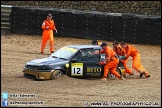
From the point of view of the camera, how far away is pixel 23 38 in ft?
84.2

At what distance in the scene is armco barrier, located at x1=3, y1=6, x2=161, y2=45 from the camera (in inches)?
968

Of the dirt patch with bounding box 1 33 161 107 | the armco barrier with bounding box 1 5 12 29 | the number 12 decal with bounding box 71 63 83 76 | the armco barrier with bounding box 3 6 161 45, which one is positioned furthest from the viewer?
the armco barrier with bounding box 1 5 12 29

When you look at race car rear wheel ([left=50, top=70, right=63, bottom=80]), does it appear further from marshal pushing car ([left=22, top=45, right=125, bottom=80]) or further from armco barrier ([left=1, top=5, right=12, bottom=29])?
armco barrier ([left=1, top=5, right=12, bottom=29])

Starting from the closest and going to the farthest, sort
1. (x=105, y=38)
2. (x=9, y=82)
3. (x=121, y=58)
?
1. (x=9, y=82)
2. (x=121, y=58)
3. (x=105, y=38)

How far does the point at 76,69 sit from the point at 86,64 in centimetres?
42

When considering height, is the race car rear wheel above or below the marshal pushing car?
below

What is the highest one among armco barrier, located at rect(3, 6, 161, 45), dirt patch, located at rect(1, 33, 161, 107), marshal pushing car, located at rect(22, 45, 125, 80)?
armco barrier, located at rect(3, 6, 161, 45)

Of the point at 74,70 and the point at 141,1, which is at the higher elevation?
the point at 141,1

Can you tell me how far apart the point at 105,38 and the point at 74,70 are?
32.2 feet

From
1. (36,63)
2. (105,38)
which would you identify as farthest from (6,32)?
(36,63)

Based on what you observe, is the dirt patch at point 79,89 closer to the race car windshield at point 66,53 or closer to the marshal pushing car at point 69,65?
the marshal pushing car at point 69,65

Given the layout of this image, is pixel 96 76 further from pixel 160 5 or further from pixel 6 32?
pixel 160 5

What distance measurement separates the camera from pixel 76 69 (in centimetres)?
1585

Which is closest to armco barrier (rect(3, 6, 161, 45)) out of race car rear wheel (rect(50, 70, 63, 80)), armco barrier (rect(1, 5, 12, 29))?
armco barrier (rect(1, 5, 12, 29))
